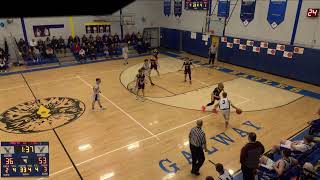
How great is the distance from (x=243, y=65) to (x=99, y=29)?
13276 millimetres

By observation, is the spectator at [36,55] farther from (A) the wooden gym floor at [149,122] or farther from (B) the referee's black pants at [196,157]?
(B) the referee's black pants at [196,157]

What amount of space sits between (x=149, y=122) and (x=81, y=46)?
518 inches

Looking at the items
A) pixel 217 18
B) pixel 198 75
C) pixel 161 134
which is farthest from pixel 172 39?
pixel 161 134

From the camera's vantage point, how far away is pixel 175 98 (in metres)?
12.9

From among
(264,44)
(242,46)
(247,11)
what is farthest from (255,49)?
(247,11)

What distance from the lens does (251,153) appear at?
600 cm

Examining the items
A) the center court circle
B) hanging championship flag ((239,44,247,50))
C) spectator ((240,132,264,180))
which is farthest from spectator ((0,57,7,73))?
spectator ((240,132,264,180))

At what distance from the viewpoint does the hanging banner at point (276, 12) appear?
1600cm

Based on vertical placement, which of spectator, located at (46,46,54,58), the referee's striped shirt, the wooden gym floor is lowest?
the wooden gym floor

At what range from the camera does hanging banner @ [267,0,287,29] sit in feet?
52.5

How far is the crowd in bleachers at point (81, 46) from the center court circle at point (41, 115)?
8608 millimetres

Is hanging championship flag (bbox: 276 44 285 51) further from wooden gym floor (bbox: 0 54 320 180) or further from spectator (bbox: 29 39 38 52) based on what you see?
spectator (bbox: 29 39 38 52)

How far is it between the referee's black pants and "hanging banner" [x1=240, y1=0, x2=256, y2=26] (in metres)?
14.0

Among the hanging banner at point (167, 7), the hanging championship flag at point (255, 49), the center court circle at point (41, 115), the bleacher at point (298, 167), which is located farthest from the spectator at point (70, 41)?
the bleacher at point (298, 167)
